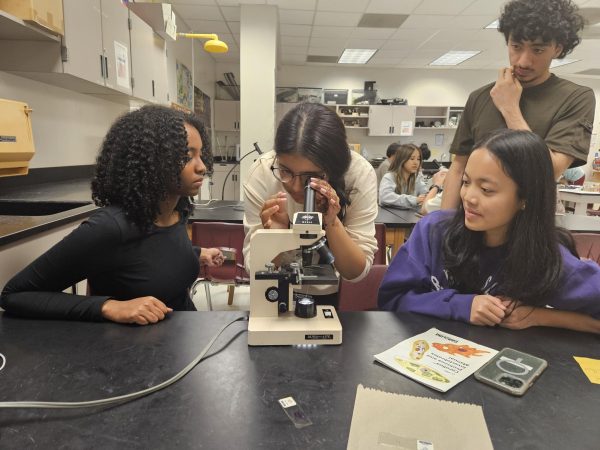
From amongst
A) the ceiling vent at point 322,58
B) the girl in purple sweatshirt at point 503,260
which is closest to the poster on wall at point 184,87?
the ceiling vent at point 322,58

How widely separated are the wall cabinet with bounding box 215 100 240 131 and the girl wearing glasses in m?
6.61

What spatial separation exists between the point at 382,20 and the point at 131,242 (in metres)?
5.07

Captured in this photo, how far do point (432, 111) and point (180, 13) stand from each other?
17.8 ft

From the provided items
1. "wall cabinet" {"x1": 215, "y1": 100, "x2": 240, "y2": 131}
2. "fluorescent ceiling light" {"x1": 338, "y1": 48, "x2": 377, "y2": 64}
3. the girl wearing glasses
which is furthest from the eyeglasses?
"wall cabinet" {"x1": 215, "y1": 100, "x2": 240, "y2": 131}

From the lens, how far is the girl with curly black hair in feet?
2.99

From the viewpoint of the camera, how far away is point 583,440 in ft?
1.90

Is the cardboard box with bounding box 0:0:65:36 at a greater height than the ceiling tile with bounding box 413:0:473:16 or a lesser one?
lesser

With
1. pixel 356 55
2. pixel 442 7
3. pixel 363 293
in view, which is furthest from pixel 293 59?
pixel 363 293

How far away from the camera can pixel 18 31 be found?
1988 millimetres

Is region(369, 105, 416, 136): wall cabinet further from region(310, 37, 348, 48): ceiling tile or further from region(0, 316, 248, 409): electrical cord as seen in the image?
region(0, 316, 248, 409): electrical cord

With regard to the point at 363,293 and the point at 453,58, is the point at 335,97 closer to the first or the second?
the point at 453,58

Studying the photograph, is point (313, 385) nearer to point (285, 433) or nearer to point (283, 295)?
point (285, 433)

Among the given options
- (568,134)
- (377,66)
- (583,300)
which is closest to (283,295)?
(583,300)

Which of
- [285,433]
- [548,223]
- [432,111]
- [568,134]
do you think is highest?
[432,111]
